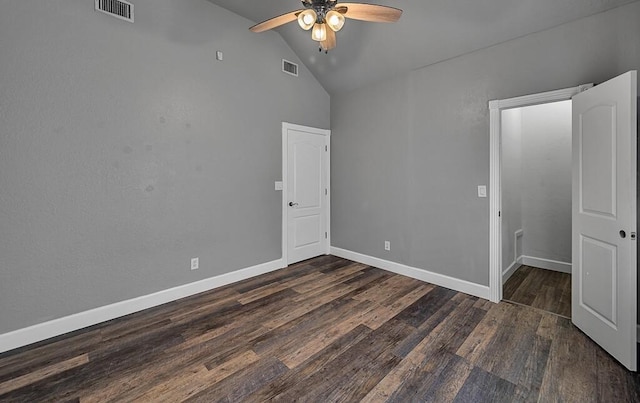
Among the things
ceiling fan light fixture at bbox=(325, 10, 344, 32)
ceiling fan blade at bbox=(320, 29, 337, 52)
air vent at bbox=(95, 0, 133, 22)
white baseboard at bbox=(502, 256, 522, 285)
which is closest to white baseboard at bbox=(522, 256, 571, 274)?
white baseboard at bbox=(502, 256, 522, 285)

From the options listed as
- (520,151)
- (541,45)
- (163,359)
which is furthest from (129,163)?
(520,151)

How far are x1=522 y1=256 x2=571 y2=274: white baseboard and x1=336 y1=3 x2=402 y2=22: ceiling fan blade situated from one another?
13.8 ft

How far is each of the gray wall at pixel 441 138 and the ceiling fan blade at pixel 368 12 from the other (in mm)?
1612

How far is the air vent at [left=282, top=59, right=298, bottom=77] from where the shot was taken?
408 cm

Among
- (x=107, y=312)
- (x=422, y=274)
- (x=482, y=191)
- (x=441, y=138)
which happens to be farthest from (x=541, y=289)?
(x=107, y=312)

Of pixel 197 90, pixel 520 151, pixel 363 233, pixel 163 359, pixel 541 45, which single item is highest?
pixel 541 45

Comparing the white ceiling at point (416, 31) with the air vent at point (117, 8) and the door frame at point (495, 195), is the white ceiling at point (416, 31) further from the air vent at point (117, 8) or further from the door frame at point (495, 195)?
the air vent at point (117, 8)

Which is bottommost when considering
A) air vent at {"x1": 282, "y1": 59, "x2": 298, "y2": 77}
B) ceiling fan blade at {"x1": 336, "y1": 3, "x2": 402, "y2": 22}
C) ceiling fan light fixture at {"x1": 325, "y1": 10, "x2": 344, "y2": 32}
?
ceiling fan light fixture at {"x1": 325, "y1": 10, "x2": 344, "y2": 32}

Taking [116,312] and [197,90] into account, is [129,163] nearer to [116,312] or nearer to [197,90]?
[197,90]

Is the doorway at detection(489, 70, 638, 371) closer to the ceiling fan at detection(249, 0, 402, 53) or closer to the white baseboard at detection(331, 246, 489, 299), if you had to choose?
the white baseboard at detection(331, 246, 489, 299)

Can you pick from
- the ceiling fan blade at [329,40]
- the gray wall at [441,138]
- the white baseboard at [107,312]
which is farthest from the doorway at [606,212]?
the white baseboard at [107,312]

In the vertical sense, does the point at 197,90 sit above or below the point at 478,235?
above

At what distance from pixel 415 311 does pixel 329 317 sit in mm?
910

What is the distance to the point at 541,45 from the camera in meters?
2.69
